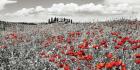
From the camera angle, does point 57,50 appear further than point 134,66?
Yes

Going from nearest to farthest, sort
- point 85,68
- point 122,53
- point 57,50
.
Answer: point 85,68 → point 122,53 → point 57,50

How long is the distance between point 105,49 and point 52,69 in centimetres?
329

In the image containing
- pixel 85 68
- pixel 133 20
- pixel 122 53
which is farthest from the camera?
pixel 133 20

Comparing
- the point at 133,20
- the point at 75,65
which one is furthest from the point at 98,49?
the point at 133,20

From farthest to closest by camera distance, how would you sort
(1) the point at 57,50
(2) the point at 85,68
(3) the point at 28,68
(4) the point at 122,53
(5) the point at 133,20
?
(5) the point at 133,20 → (1) the point at 57,50 → (4) the point at 122,53 → (2) the point at 85,68 → (3) the point at 28,68

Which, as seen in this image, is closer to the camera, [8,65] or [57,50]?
[8,65]

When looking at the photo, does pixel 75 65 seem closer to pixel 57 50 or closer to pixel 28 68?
pixel 28 68

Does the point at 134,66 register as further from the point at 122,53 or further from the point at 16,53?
the point at 16,53

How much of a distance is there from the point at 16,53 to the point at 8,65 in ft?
9.29

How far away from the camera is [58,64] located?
8.05 m

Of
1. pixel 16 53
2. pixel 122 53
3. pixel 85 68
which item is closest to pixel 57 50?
pixel 16 53

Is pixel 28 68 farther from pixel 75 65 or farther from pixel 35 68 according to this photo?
pixel 75 65

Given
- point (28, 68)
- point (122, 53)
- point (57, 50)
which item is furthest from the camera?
point (57, 50)

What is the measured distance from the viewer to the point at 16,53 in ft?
34.9
